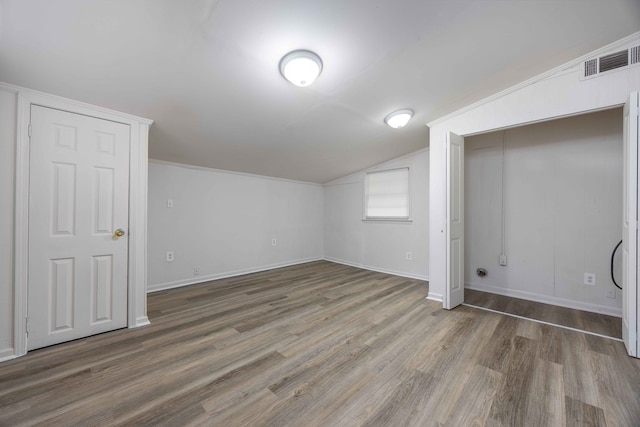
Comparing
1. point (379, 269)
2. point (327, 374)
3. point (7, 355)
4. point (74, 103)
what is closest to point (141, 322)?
point (7, 355)

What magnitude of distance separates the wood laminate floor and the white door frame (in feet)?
0.87

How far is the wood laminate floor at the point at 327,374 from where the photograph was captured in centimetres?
133

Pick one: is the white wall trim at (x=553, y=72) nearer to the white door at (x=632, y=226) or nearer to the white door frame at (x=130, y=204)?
the white door at (x=632, y=226)

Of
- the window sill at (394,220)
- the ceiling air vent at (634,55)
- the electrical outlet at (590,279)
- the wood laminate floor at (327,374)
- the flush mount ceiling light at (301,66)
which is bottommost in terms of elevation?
the wood laminate floor at (327,374)

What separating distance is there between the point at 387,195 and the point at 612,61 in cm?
300

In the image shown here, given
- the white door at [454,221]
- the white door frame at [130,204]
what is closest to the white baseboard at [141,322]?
the white door frame at [130,204]

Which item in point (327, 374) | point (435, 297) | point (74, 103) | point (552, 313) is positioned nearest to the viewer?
point (327, 374)

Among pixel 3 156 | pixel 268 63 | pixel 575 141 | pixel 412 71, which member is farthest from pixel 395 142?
pixel 3 156

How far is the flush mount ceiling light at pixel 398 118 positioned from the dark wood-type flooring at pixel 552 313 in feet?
7.82

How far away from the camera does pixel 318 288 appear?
3.57 metres

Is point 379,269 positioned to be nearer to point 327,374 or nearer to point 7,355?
point 327,374

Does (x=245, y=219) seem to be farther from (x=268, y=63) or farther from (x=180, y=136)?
(x=268, y=63)

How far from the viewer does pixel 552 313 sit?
2676 millimetres

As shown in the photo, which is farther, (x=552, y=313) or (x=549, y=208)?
(x=549, y=208)
